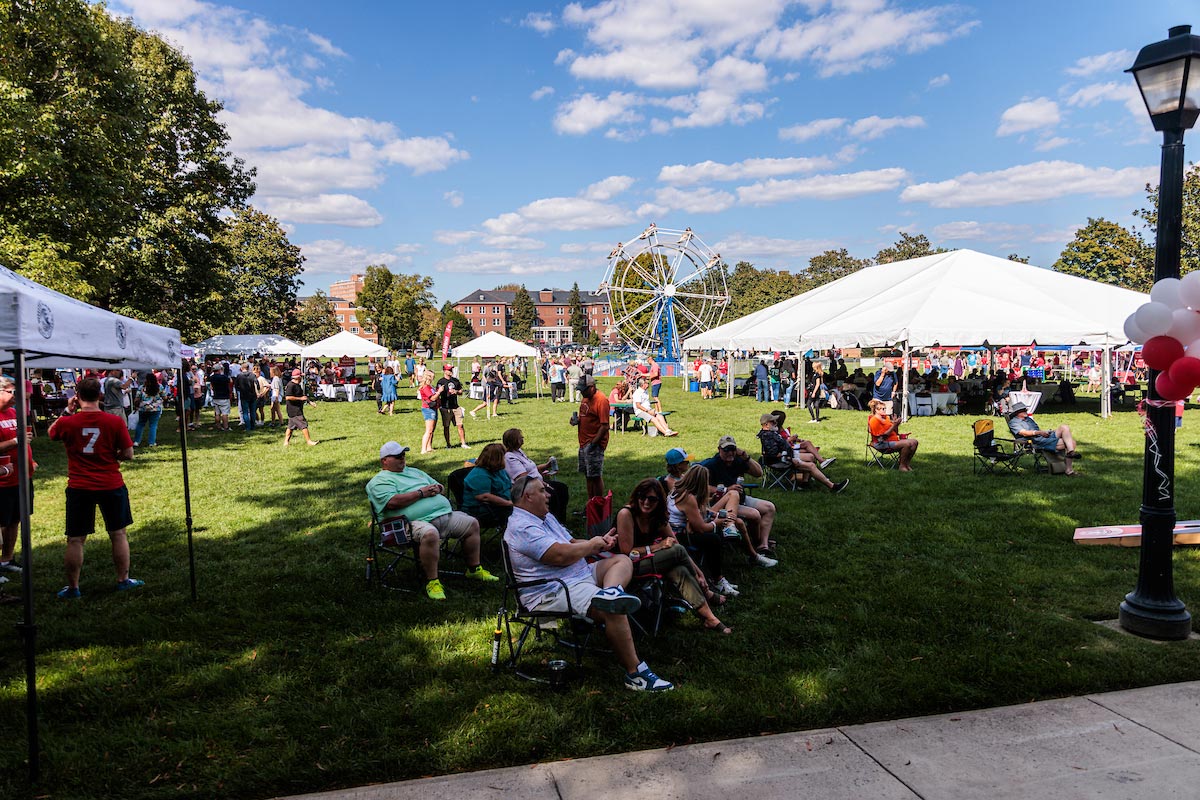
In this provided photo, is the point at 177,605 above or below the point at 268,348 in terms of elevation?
below

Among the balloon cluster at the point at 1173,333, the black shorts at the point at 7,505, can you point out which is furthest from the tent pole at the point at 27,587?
the balloon cluster at the point at 1173,333

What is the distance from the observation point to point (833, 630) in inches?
196

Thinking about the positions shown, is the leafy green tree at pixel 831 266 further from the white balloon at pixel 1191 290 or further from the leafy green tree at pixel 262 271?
the white balloon at pixel 1191 290

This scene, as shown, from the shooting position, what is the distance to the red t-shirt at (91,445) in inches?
219

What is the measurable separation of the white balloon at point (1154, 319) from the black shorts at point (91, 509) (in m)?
7.83

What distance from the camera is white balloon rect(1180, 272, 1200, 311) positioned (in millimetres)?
4445

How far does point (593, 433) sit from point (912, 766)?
18.3 feet

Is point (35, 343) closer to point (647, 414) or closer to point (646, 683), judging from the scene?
point (646, 683)

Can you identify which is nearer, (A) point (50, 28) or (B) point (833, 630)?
(B) point (833, 630)

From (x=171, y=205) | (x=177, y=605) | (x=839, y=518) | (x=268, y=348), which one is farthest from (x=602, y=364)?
(x=177, y=605)

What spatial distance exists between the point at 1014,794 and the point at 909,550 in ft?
12.6

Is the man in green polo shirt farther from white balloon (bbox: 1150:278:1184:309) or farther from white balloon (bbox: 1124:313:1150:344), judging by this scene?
white balloon (bbox: 1150:278:1184:309)

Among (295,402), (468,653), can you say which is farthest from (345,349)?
(468,653)

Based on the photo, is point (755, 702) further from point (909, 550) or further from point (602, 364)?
point (602, 364)
